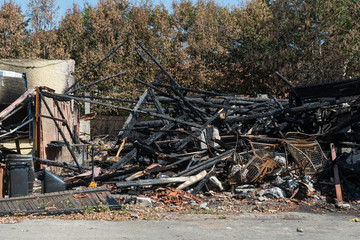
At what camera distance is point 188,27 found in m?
29.3

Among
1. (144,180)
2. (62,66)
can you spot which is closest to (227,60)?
(62,66)

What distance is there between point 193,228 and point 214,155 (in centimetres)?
434

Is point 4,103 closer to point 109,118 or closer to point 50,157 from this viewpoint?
point 50,157

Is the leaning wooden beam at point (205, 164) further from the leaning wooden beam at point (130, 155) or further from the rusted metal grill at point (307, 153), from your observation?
the leaning wooden beam at point (130, 155)

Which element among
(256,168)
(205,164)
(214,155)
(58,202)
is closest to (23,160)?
(58,202)

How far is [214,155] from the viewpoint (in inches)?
437

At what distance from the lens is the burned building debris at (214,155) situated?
9516 mm

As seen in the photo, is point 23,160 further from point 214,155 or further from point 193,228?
point 214,155

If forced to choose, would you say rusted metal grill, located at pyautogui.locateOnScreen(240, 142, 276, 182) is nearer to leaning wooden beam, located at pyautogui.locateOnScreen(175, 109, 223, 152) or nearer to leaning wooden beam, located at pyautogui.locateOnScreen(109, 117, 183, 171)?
leaning wooden beam, located at pyautogui.locateOnScreen(175, 109, 223, 152)

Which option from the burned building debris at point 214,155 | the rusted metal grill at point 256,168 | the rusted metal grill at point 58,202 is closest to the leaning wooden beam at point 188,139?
the burned building debris at point 214,155

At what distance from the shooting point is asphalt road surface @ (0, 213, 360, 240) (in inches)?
246

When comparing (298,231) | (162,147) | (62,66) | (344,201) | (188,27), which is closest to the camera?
(298,231)

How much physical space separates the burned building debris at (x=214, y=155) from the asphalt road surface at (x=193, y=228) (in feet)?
3.72

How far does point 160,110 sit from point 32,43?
16.9 metres
